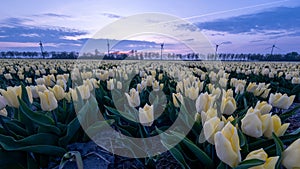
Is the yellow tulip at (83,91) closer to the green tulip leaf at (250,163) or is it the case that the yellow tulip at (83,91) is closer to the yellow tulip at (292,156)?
the green tulip leaf at (250,163)

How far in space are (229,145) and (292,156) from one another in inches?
11.0

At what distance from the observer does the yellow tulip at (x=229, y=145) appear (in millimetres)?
985

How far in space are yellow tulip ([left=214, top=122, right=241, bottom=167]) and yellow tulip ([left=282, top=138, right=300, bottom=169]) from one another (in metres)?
0.21

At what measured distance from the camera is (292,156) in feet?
3.17

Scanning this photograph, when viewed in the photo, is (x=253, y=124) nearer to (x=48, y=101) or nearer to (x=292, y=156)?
(x=292, y=156)

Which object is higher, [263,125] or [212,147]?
[263,125]

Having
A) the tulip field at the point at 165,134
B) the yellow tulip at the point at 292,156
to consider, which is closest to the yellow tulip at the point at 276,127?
the tulip field at the point at 165,134

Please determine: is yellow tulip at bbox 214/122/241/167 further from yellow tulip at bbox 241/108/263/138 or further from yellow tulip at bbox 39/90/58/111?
yellow tulip at bbox 39/90/58/111

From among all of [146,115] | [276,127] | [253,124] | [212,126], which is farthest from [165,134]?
[276,127]

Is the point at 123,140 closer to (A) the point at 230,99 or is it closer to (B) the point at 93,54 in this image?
(A) the point at 230,99

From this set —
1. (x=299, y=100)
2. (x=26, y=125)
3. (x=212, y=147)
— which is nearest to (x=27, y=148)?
(x=26, y=125)

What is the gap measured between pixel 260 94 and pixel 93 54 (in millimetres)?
44814

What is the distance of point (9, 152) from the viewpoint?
163 cm

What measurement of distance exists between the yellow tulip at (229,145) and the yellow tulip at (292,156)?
0.70 feet
